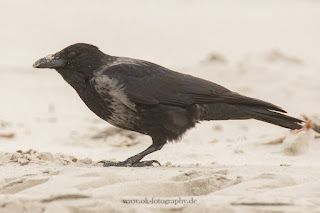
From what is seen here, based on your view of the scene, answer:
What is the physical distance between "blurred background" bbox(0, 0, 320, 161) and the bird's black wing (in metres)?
1.06

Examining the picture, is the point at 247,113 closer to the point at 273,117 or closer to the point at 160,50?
the point at 273,117

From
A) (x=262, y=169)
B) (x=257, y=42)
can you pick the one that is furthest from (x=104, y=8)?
(x=262, y=169)

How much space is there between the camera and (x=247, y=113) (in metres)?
5.50

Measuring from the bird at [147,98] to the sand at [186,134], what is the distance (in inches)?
14.4

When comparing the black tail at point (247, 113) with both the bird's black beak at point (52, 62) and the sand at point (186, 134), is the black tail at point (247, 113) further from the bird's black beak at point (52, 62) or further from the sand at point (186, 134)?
the bird's black beak at point (52, 62)

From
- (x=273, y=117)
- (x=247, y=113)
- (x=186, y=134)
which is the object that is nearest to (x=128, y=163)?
(x=186, y=134)

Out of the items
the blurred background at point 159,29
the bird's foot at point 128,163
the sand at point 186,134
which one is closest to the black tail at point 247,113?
the sand at point 186,134

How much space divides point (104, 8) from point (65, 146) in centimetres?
1089

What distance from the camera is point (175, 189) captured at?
395 centimetres

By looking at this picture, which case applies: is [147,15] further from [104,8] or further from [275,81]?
[275,81]

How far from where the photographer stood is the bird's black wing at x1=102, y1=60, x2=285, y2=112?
208 inches

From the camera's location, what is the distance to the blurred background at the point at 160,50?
7.66 m

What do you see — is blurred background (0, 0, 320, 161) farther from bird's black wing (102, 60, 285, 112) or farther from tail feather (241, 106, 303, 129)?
tail feather (241, 106, 303, 129)

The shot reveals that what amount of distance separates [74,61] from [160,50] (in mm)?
8528
